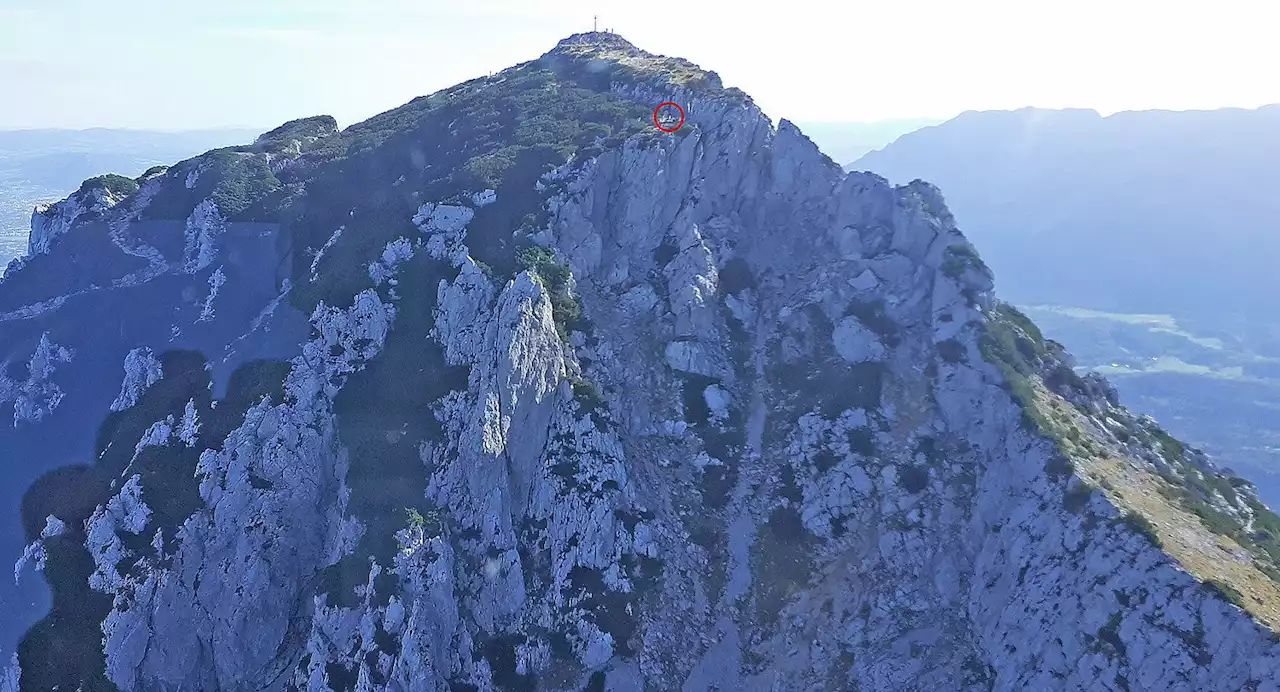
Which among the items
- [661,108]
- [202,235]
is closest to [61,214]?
[202,235]

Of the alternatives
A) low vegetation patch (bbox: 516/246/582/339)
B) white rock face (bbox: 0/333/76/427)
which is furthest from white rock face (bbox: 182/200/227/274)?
low vegetation patch (bbox: 516/246/582/339)

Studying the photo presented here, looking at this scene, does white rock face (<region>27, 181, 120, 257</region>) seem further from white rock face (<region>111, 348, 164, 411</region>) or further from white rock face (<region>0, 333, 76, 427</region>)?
white rock face (<region>111, 348, 164, 411</region>)

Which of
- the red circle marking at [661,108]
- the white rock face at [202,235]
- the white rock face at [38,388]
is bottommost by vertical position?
the white rock face at [38,388]

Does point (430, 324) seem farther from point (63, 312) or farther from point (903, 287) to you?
point (903, 287)

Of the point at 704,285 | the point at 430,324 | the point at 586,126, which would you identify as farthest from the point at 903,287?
the point at 430,324

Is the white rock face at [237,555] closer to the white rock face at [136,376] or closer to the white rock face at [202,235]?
the white rock face at [136,376]

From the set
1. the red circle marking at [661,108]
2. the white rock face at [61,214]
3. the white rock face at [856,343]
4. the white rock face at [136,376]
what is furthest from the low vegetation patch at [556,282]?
the white rock face at [61,214]

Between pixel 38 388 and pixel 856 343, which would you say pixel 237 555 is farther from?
pixel 856 343

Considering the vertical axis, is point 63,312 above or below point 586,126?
below
